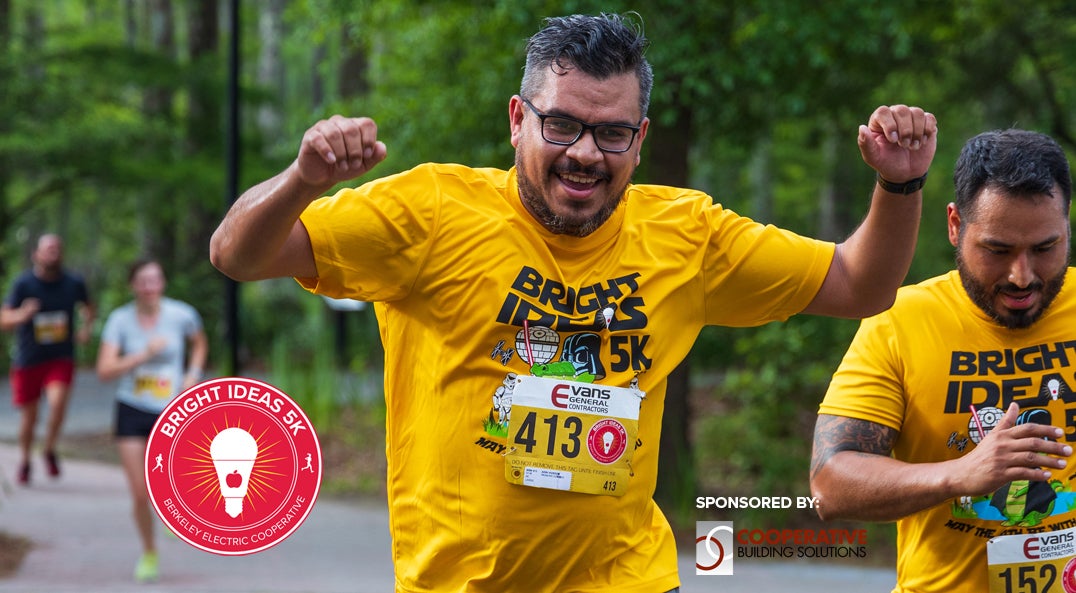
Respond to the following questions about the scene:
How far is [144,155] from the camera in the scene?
1759 cm

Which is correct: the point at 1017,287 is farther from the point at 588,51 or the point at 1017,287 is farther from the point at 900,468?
the point at 588,51

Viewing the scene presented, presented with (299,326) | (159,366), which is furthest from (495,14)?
(299,326)

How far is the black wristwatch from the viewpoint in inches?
122

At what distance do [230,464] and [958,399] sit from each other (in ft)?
6.63

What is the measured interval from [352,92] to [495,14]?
1031 cm

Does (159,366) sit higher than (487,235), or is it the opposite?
(487,235)

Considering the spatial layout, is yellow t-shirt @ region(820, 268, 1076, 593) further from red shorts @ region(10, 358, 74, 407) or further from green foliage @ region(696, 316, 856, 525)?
red shorts @ region(10, 358, 74, 407)

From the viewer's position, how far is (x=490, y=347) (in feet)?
10.1

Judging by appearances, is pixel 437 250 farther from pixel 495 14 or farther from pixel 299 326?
pixel 299 326

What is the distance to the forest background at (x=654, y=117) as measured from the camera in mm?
8852

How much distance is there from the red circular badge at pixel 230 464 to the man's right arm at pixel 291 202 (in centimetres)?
95

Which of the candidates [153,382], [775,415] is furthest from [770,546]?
[153,382]

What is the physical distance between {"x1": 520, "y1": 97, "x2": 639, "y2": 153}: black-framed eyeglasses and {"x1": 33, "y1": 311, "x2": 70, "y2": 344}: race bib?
30.1 feet

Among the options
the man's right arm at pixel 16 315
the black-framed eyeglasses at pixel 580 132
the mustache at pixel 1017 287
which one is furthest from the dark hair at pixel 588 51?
the man's right arm at pixel 16 315
